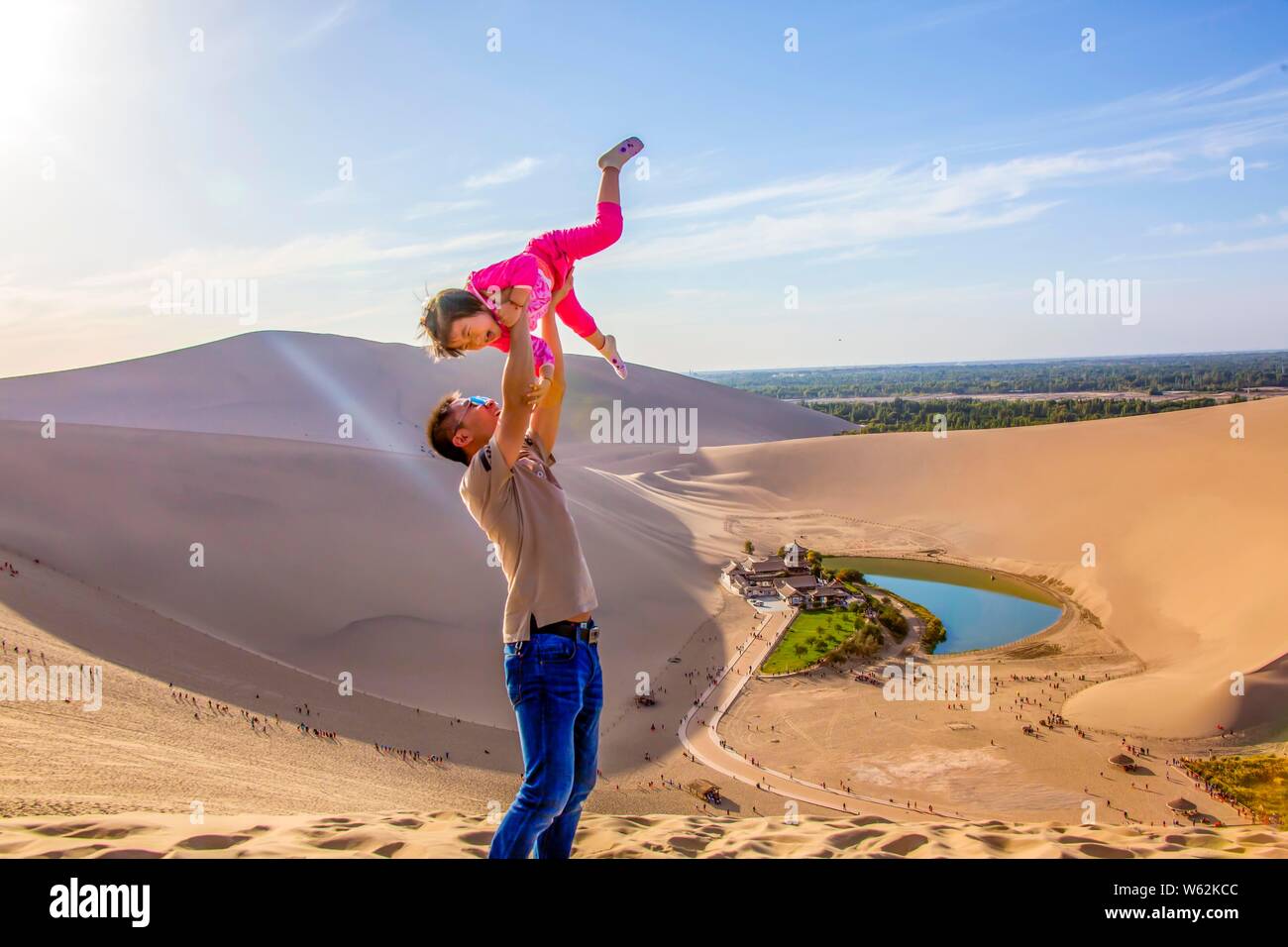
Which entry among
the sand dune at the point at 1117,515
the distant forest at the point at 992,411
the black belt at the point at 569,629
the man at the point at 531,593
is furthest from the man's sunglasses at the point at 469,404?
the distant forest at the point at 992,411

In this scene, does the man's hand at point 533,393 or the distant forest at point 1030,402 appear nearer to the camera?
the man's hand at point 533,393

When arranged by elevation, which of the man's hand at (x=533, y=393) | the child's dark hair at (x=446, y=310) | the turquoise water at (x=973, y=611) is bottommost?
the turquoise water at (x=973, y=611)

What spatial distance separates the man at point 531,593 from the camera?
2822 mm

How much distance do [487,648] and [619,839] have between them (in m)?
14.6

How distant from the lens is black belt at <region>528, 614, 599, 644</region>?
2881 millimetres

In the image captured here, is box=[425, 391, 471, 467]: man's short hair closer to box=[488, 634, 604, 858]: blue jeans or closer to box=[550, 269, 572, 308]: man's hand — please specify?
box=[488, 634, 604, 858]: blue jeans

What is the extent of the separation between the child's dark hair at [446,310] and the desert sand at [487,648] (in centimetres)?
272

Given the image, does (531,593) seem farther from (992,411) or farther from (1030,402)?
(1030,402)

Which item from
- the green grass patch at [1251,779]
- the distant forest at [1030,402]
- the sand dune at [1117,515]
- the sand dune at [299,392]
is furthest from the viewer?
the distant forest at [1030,402]

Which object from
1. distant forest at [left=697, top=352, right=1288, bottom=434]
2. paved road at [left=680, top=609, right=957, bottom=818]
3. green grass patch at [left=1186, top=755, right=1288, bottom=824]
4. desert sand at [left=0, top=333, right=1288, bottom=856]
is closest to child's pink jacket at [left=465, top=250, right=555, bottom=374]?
desert sand at [left=0, top=333, right=1288, bottom=856]

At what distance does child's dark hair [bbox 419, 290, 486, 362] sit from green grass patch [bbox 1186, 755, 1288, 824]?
15.2m

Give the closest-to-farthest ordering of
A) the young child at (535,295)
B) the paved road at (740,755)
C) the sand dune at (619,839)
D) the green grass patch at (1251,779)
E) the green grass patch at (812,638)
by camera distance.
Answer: the young child at (535,295)
the sand dune at (619,839)
the paved road at (740,755)
the green grass patch at (1251,779)
the green grass patch at (812,638)

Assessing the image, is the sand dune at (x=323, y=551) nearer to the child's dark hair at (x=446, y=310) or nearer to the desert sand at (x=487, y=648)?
the desert sand at (x=487, y=648)
